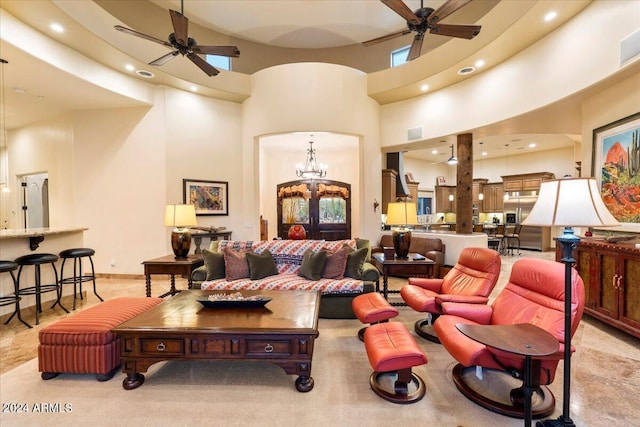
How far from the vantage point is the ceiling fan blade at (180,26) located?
12.4 ft

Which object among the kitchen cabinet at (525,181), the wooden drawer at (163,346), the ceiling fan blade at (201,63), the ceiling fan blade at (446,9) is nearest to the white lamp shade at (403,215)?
the ceiling fan blade at (446,9)

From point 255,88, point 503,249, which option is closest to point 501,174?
point 503,249

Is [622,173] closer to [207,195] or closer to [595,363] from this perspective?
[595,363]

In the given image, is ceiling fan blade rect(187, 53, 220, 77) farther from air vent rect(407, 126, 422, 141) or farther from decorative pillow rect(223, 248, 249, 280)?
air vent rect(407, 126, 422, 141)

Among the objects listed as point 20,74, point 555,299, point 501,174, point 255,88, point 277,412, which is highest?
point 255,88

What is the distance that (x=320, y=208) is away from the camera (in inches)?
360

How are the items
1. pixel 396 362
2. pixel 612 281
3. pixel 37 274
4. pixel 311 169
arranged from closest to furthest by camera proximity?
pixel 396 362 < pixel 612 281 < pixel 37 274 < pixel 311 169

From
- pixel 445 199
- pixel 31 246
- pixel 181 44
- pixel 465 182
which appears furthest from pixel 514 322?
pixel 445 199

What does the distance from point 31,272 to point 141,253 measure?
202cm

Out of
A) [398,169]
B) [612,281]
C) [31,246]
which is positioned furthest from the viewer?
[398,169]

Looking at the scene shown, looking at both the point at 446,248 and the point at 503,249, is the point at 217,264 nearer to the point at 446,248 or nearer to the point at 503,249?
the point at 446,248

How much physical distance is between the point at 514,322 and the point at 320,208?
6955 mm

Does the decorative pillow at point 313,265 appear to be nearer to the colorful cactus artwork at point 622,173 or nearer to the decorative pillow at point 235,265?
the decorative pillow at point 235,265

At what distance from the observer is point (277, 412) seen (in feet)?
7.04
